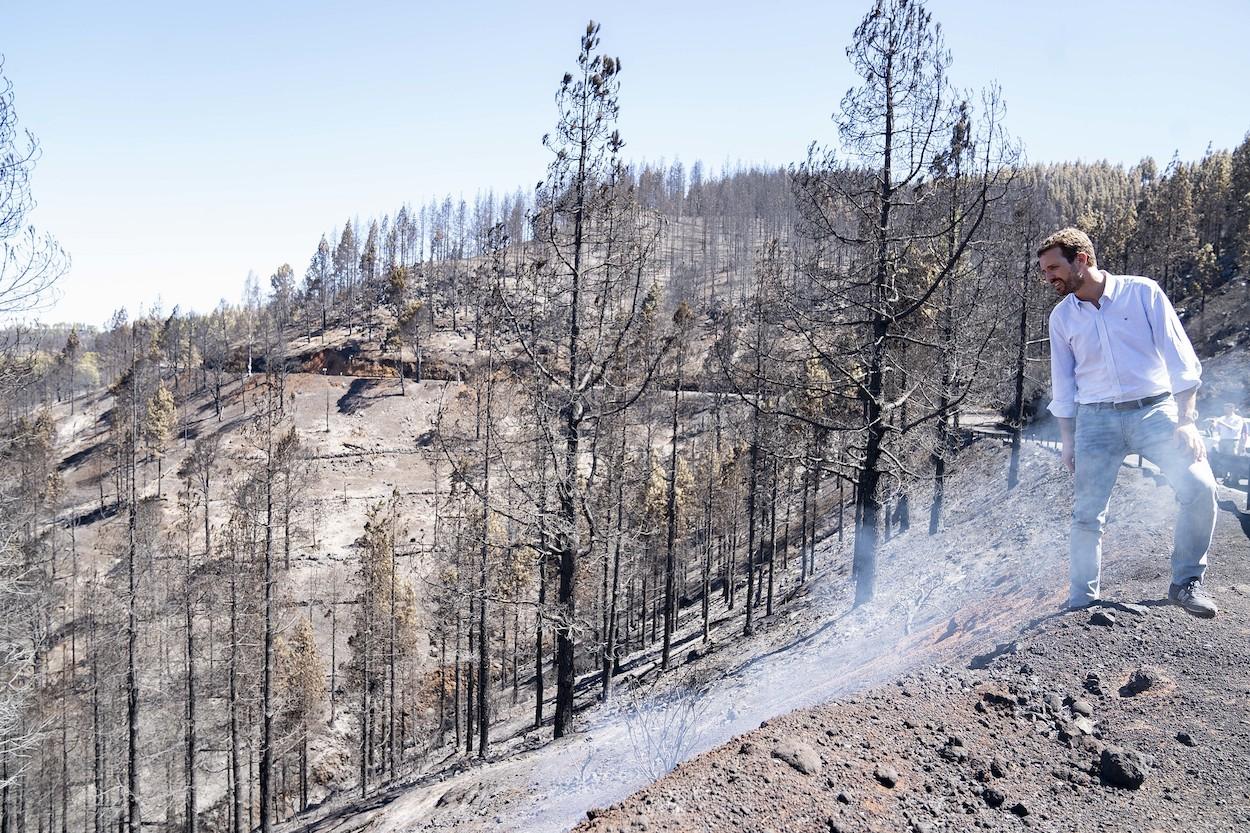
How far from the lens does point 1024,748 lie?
383 centimetres

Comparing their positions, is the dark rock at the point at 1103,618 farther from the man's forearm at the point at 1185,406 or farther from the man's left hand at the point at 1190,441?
the man's forearm at the point at 1185,406

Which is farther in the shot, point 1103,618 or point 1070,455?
point 1070,455

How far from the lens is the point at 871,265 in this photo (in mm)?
9422

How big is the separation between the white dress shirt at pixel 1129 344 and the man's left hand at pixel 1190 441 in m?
0.25

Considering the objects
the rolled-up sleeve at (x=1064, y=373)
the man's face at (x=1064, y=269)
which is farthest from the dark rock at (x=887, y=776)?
the man's face at (x=1064, y=269)

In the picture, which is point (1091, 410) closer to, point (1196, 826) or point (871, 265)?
point (1196, 826)

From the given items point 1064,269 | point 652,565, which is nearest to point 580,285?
point 1064,269

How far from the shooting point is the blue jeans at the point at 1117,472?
4.48 meters

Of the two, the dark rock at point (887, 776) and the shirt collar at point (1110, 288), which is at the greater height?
the shirt collar at point (1110, 288)

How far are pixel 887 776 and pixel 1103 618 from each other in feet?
7.33

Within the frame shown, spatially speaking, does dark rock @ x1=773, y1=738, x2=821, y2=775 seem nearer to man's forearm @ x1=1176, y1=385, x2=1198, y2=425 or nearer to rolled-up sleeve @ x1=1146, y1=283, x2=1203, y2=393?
man's forearm @ x1=1176, y1=385, x2=1198, y2=425

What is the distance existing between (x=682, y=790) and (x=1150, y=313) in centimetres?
404

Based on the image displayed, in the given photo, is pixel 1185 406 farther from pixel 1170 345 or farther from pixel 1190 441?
pixel 1170 345

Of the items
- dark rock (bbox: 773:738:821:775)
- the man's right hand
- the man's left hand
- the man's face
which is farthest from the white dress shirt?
dark rock (bbox: 773:738:821:775)
